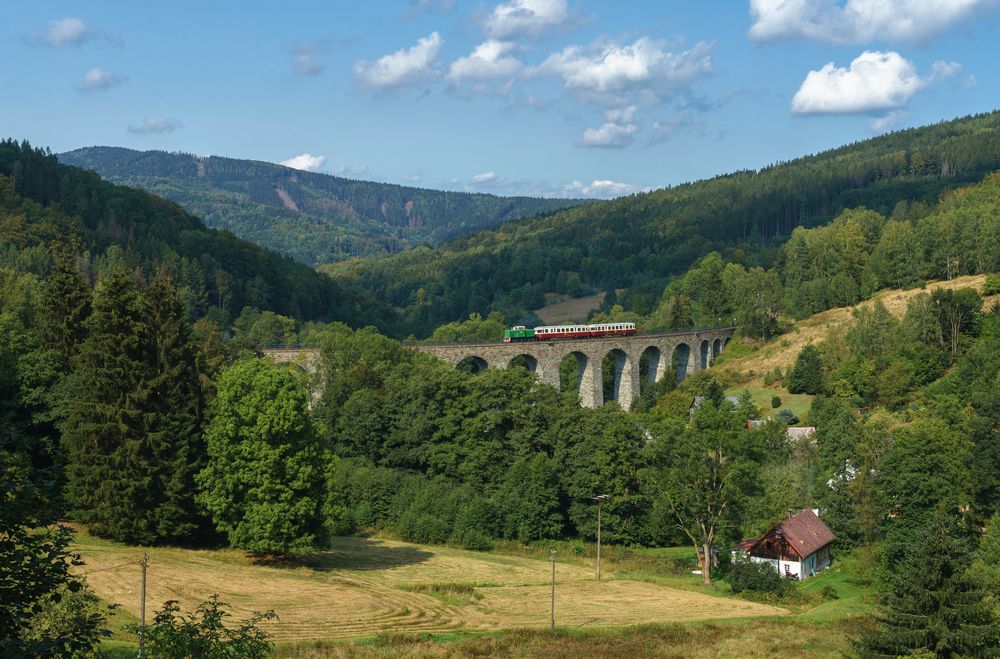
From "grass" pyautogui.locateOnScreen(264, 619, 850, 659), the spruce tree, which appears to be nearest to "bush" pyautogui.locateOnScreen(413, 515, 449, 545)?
"grass" pyautogui.locateOnScreen(264, 619, 850, 659)

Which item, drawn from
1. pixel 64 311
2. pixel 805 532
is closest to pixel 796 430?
pixel 805 532

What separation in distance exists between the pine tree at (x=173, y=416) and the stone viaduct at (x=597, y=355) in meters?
40.5

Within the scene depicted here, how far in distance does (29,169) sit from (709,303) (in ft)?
379

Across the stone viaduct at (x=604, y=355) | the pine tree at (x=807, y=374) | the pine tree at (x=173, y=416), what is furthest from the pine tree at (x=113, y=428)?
the pine tree at (x=807, y=374)

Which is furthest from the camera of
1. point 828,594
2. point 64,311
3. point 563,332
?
point 563,332

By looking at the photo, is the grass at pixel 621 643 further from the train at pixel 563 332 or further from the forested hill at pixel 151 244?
the forested hill at pixel 151 244

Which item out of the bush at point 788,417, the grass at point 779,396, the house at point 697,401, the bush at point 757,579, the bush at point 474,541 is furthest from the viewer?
the house at point 697,401

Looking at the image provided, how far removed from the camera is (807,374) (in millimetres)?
95188

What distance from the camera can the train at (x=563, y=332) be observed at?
4092 inches

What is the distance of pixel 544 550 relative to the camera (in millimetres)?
60250

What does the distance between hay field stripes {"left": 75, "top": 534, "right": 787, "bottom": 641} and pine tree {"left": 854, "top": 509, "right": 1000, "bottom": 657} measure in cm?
1158

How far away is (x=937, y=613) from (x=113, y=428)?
120 ft

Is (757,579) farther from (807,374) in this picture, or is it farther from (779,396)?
(779,396)

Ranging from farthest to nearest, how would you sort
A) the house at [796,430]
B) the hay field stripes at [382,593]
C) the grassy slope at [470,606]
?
the house at [796,430]
the hay field stripes at [382,593]
the grassy slope at [470,606]
